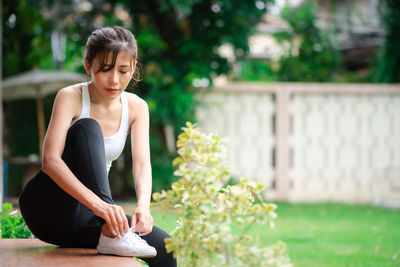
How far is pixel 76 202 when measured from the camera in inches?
84.4

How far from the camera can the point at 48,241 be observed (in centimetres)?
227

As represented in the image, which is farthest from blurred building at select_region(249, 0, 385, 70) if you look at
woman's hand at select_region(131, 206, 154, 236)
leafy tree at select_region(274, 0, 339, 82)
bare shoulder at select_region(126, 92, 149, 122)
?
woman's hand at select_region(131, 206, 154, 236)

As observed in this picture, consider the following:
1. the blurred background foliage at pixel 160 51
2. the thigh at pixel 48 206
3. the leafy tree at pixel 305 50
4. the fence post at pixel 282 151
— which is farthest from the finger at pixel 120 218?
the leafy tree at pixel 305 50

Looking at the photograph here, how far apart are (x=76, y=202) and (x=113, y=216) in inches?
9.9

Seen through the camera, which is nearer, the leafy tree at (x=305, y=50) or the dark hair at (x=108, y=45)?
the dark hair at (x=108, y=45)

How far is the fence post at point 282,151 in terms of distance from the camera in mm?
8305

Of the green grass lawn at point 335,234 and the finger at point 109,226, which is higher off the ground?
the finger at point 109,226

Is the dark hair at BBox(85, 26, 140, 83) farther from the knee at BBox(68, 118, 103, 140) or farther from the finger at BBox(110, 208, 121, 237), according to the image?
the finger at BBox(110, 208, 121, 237)

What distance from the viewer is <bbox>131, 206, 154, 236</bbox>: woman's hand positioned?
202 cm

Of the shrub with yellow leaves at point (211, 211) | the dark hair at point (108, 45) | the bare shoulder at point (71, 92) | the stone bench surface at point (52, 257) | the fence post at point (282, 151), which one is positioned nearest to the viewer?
the shrub with yellow leaves at point (211, 211)

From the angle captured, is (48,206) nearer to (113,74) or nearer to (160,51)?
(113,74)

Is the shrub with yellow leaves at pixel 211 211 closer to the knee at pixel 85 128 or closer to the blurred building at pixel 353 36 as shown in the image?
the knee at pixel 85 128

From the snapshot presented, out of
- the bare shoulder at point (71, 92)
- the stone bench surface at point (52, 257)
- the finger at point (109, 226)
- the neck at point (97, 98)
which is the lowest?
the stone bench surface at point (52, 257)

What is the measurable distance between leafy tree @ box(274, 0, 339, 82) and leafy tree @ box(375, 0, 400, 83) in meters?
1.00
